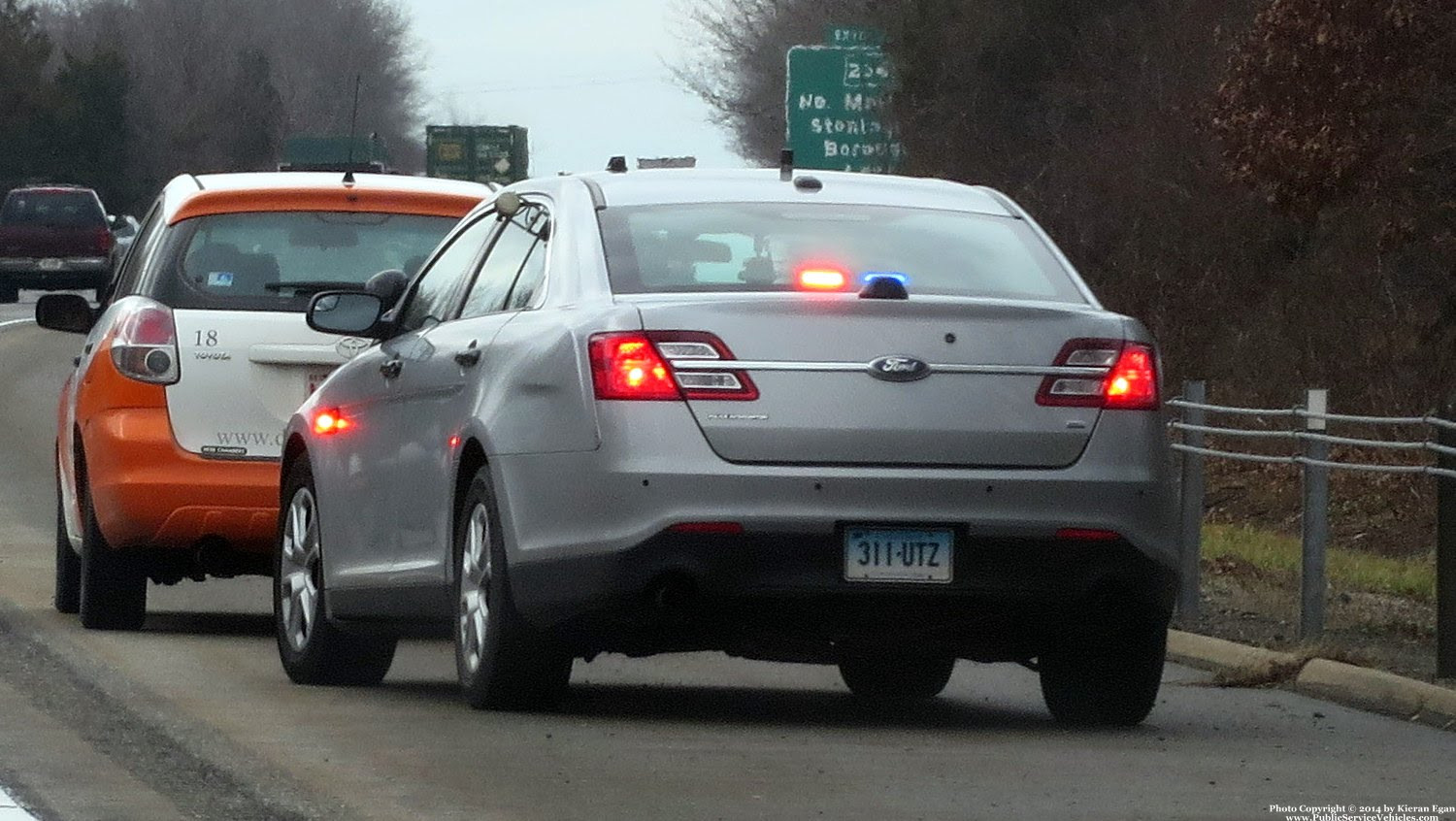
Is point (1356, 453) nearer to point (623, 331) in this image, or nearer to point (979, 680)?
point (979, 680)

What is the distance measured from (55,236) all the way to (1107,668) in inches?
1954

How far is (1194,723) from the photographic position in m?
10.1

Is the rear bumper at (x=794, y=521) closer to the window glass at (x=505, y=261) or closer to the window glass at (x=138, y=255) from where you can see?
the window glass at (x=505, y=261)

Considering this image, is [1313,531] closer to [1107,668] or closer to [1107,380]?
[1107,668]

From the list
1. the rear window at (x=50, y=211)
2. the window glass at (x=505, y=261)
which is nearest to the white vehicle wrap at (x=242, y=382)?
the window glass at (x=505, y=261)

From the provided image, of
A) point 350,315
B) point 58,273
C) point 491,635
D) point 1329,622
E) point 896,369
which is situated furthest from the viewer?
point 58,273

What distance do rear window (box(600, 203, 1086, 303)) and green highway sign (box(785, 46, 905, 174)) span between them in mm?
31463

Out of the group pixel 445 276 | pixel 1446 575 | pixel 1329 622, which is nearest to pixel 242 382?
pixel 445 276

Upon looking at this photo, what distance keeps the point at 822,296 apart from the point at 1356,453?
13.8 meters

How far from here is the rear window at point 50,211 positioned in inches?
2265

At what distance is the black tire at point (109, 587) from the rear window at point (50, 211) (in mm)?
45860

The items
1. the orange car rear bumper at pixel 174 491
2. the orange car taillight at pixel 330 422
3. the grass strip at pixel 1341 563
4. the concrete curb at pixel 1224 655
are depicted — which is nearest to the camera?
the orange car taillight at pixel 330 422

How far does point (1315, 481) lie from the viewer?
13.0 metres

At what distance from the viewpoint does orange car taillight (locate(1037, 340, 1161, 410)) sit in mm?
9094
